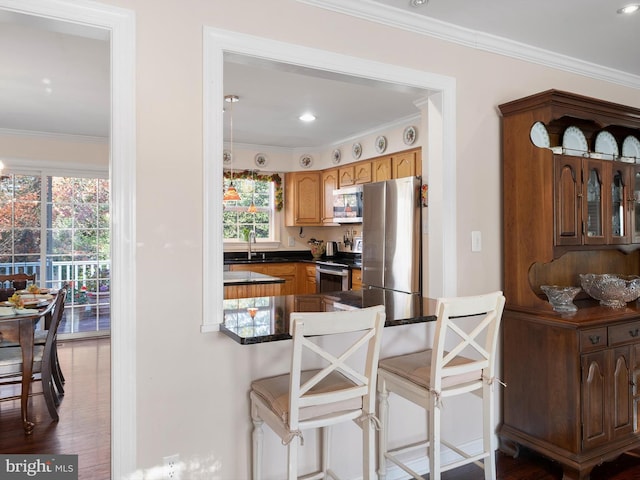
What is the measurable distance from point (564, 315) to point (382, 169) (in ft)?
9.50

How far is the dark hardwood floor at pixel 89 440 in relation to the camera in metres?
2.53

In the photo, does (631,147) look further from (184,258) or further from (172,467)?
(172,467)

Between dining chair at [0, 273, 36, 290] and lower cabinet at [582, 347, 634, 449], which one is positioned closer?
lower cabinet at [582, 347, 634, 449]

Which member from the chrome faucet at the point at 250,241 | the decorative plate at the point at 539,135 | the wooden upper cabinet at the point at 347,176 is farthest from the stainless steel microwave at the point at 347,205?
the decorative plate at the point at 539,135

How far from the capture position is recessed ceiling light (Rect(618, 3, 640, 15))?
237 cm

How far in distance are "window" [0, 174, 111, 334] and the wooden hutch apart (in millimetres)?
4714

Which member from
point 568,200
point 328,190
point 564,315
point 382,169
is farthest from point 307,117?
point 564,315

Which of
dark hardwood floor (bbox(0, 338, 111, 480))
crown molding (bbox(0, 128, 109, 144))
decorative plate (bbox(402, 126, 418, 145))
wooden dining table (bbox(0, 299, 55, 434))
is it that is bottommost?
dark hardwood floor (bbox(0, 338, 111, 480))

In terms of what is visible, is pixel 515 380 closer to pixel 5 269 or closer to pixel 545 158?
pixel 545 158

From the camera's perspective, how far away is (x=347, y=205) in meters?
5.50

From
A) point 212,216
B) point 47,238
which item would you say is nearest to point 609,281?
point 212,216

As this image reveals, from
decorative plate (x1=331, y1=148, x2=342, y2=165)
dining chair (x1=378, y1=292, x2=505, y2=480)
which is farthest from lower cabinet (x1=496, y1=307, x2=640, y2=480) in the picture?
decorative plate (x1=331, y1=148, x2=342, y2=165)

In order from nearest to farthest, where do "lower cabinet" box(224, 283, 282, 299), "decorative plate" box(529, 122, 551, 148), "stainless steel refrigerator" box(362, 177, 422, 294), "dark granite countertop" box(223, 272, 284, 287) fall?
1. "decorative plate" box(529, 122, 551, 148)
2. "stainless steel refrigerator" box(362, 177, 422, 294)
3. "dark granite countertop" box(223, 272, 284, 287)
4. "lower cabinet" box(224, 283, 282, 299)

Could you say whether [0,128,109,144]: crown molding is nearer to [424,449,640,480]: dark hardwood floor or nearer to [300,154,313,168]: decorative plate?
[300,154,313,168]: decorative plate
